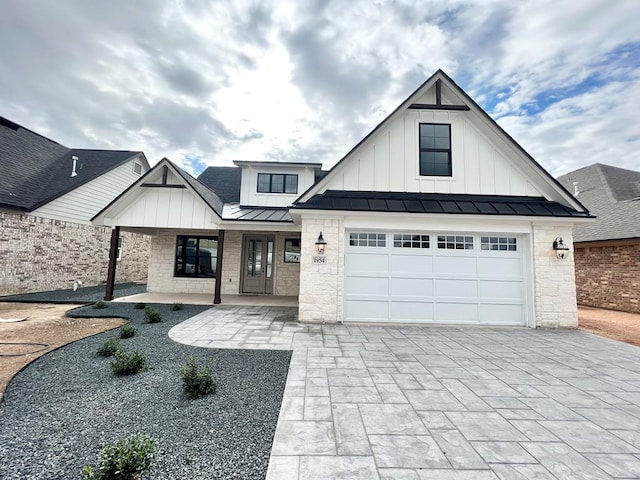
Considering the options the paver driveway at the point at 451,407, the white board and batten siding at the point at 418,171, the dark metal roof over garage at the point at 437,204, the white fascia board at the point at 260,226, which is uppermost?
the white board and batten siding at the point at 418,171

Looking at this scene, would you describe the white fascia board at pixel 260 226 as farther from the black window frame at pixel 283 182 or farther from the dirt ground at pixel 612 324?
the dirt ground at pixel 612 324

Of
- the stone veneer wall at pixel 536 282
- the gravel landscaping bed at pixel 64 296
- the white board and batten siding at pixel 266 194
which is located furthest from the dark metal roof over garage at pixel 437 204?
the gravel landscaping bed at pixel 64 296

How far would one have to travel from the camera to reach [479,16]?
7547mm

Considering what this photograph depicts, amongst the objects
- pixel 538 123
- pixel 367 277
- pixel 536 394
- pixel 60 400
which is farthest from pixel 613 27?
pixel 60 400

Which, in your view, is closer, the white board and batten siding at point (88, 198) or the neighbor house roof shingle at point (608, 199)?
the neighbor house roof shingle at point (608, 199)

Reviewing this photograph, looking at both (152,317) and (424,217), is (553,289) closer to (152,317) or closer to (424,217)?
(424,217)

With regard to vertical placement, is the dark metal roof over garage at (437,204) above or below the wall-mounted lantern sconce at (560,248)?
above

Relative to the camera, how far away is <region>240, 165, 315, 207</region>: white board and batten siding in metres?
12.4

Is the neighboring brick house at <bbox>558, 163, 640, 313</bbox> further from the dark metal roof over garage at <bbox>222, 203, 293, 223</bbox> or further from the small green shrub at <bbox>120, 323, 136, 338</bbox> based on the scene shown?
the small green shrub at <bbox>120, 323, 136, 338</bbox>

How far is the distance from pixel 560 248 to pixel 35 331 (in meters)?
12.8

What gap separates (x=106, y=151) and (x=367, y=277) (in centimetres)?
1737

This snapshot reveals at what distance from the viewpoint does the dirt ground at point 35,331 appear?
13.9ft

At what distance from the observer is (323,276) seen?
7.08m

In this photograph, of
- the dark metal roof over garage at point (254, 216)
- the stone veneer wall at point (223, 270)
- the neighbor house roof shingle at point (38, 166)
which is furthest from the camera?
the stone veneer wall at point (223, 270)
